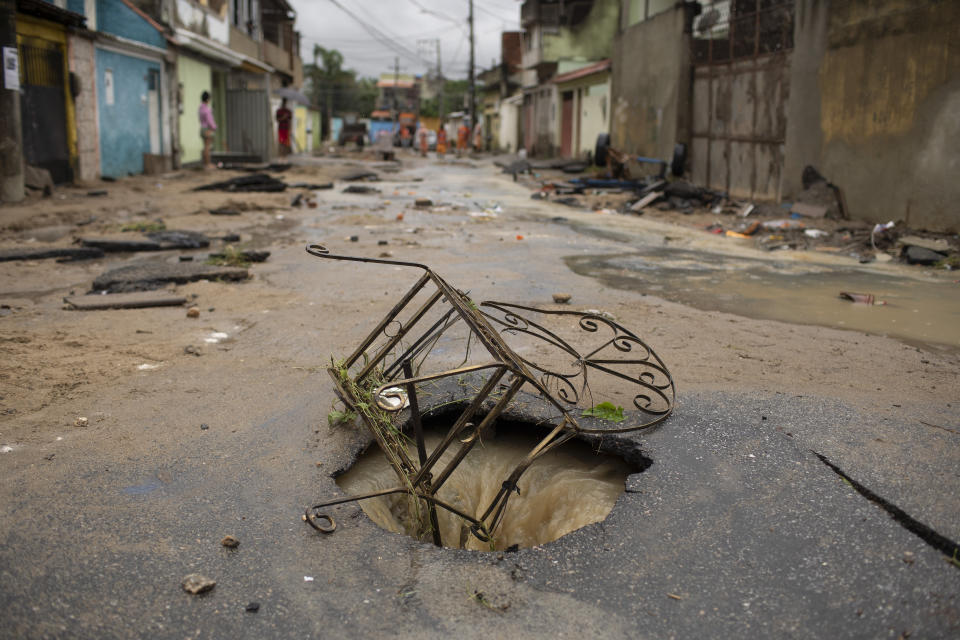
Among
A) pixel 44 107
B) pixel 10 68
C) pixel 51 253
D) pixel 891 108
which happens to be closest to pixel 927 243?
pixel 891 108

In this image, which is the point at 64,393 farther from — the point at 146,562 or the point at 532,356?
the point at 532,356

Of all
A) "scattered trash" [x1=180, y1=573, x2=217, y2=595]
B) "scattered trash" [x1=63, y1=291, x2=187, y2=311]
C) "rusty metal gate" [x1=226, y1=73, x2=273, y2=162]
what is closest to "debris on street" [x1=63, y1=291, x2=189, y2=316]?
"scattered trash" [x1=63, y1=291, x2=187, y2=311]

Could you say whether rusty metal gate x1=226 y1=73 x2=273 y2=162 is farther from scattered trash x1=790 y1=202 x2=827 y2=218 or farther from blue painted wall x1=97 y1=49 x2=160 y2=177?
scattered trash x1=790 y1=202 x2=827 y2=218

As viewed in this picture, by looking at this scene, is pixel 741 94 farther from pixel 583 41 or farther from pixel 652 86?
pixel 583 41

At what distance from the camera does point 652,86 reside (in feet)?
50.9

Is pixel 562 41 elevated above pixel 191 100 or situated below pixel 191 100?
above

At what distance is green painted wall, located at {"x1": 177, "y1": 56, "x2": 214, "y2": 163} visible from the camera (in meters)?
18.5

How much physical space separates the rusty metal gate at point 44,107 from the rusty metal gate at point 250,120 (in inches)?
426

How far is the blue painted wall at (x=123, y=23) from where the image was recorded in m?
14.5

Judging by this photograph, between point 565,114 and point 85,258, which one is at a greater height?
point 565,114

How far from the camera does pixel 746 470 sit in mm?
2543

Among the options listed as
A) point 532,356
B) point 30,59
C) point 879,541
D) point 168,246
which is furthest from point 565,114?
point 879,541

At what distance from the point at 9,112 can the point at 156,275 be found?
6.18 meters

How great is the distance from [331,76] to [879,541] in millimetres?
64265
